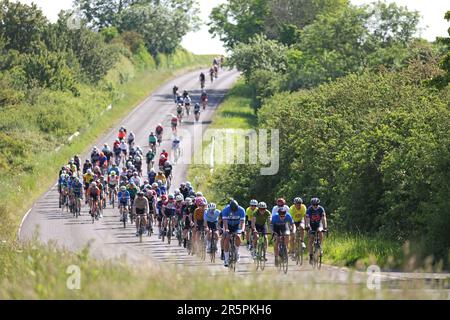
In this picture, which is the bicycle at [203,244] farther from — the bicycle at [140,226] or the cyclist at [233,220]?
the bicycle at [140,226]

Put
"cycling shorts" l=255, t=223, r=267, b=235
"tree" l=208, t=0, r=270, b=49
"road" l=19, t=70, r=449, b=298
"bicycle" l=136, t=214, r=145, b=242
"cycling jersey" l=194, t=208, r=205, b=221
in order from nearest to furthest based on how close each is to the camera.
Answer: "road" l=19, t=70, r=449, b=298, "cycling shorts" l=255, t=223, r=267, b=235, "cycling jersey" l=194, t=208, r=205, b=221, "bicycle" l=136, t=214, r=145, b=242, "tree" l=208, t=0, r=270, b=49

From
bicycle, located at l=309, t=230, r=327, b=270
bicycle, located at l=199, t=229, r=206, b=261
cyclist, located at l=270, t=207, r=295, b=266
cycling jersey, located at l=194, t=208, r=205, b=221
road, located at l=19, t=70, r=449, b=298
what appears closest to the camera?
road, located at l=19, t=70, r=449, b=298

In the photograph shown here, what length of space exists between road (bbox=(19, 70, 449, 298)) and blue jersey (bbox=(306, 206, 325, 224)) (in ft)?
3.52

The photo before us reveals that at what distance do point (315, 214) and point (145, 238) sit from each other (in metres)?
10.7

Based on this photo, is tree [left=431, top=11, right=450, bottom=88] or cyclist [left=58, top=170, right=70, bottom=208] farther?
cyclist [left=58, top=170, right=70, bottom=208]

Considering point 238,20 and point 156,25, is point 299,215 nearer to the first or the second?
point 238,20

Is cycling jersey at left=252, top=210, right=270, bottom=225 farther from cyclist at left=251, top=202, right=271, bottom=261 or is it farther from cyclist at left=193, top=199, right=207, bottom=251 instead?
cyclist at left=193, top=199, right=207, bottom=251

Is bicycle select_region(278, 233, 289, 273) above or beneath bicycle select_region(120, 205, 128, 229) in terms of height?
above

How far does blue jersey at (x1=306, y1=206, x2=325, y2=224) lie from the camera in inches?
979

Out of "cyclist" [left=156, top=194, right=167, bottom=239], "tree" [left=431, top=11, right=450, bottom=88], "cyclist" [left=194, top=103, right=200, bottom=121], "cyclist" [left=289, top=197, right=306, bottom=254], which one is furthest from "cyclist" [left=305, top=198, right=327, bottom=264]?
"cyclist" [left=194, top=103, right=200, bottom=121]

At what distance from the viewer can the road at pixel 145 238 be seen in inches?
790

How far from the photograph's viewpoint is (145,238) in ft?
113

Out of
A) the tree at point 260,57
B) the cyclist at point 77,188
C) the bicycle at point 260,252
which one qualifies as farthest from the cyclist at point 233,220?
the tree at point 260,57
